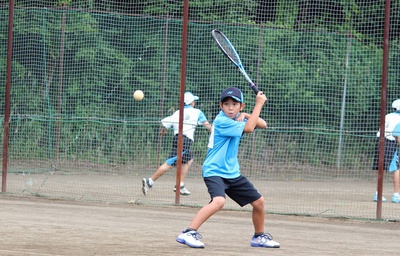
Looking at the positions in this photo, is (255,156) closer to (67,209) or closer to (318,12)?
(318,12)

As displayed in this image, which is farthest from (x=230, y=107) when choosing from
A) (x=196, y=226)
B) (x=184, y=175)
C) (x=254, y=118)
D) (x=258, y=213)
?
(x=184, y=175)

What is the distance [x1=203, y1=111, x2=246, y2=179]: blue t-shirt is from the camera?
26.2 feet

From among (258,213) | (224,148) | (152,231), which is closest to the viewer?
(224,148)

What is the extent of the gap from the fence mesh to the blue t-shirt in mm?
6284

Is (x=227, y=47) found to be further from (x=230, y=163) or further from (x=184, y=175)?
(x=184, y=175)

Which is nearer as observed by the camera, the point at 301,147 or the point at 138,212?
the point at 138,212

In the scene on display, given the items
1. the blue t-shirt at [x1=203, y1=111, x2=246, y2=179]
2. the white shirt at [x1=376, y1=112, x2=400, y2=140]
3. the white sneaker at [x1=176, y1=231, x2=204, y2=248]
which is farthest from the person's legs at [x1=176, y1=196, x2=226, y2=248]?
the white shirt at [x1=376, y1=112, x2=400, y2=140]

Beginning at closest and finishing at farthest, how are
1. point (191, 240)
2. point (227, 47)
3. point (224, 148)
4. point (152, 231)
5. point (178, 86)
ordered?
point (191, 240) → point (224, 148) → point (152, 231) → point (227, 47) → point (178, 86)

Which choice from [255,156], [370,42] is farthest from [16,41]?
[370,42]

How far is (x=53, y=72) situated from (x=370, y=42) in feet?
23.8

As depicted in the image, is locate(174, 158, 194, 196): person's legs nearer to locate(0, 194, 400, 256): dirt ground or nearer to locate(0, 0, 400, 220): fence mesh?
locate(0, 0, 400, 220): fence mesh

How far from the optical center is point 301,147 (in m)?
18.2

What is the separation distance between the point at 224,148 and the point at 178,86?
1003 cm

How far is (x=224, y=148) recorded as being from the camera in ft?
26.4
